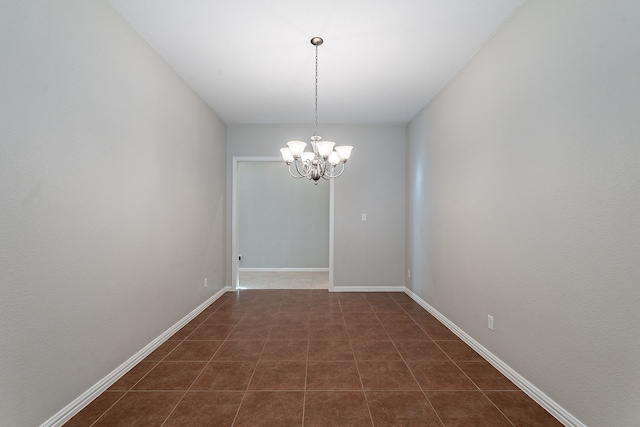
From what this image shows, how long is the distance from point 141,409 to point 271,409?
0.81 m

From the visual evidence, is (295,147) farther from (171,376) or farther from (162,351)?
(162,351)

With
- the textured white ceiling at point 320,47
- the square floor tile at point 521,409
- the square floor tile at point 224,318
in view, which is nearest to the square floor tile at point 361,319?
the square floor tile at point 224,318

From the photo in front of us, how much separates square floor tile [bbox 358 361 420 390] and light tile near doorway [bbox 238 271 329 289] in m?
2.76

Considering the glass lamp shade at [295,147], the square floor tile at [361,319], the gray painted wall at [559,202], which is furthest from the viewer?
the square floor tile at [361,319]

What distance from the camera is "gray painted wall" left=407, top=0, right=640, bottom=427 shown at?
1.43 m

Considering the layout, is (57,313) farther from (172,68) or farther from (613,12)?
(613,12)

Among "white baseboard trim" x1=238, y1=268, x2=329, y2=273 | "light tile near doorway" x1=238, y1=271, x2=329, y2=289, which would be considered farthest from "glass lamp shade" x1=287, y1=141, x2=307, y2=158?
→ "white baseboard trim" x1=238, y1=268, x2=329, y2=273

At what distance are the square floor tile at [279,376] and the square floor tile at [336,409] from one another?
178 mm

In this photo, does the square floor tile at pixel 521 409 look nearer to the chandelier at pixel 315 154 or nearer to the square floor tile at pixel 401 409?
the square floor tile at pixel 401 409

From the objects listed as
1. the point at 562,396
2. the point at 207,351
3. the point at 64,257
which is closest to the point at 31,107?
the point at 64,257

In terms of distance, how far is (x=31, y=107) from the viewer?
1.54 meters

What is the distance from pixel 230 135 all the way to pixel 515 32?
3978mm

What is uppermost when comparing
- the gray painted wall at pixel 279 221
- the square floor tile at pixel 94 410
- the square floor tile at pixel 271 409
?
the gray painted wall at pixel 279 221

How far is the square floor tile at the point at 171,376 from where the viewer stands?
2.14 meters
